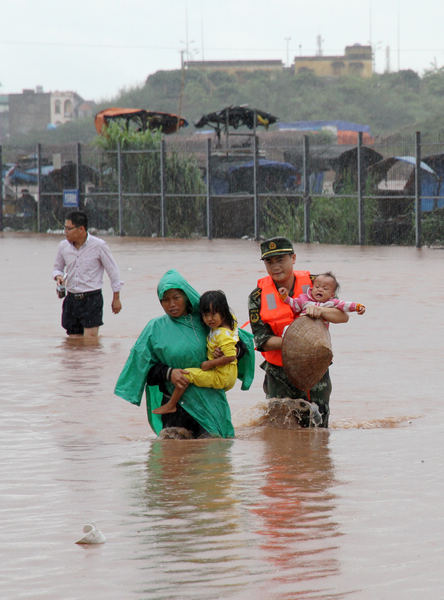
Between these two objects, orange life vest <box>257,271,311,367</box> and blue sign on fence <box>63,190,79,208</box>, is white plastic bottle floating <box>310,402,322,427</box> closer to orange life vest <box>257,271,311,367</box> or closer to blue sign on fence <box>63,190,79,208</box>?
orange life vest <box>257,271,311,367</box>

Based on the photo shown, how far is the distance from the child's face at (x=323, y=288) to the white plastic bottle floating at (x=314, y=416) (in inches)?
28.6

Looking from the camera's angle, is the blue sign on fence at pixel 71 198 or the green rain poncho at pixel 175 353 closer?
the green rain poncho at pixel 175 353

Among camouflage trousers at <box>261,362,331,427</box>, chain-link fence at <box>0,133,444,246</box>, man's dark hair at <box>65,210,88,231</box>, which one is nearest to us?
camouflage trousers at <box>261,362,331,427</box>

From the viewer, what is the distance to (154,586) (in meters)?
4.64

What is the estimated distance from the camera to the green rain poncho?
7.12 m

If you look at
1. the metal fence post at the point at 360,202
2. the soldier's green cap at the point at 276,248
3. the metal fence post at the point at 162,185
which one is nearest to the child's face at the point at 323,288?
the soldier's green cap at the point at 276,248

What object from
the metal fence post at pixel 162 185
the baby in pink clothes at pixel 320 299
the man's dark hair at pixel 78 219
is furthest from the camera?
the metal fence post at pixel 162 185

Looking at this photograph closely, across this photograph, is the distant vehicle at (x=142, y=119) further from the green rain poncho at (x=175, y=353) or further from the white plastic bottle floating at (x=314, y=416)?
the green rain poncho at (x=175, y=353)

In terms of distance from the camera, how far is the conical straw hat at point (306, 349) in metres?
7.19

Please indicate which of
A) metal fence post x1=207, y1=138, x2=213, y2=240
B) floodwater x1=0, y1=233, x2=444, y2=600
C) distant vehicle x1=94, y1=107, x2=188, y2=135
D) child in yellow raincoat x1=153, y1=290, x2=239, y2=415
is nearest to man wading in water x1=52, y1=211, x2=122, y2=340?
floodwater x1=0, y1=233, x2=444, y2=600

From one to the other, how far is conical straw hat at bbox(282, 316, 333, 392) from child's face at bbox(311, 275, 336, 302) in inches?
5.5

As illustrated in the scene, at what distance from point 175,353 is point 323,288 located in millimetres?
969

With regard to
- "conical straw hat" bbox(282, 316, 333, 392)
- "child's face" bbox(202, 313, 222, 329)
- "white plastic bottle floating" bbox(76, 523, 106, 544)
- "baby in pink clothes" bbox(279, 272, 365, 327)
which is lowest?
"white plastic bottle floating" bbox(76, 523, 106, 544)

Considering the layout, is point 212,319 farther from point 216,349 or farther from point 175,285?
Answer: point 175,285
